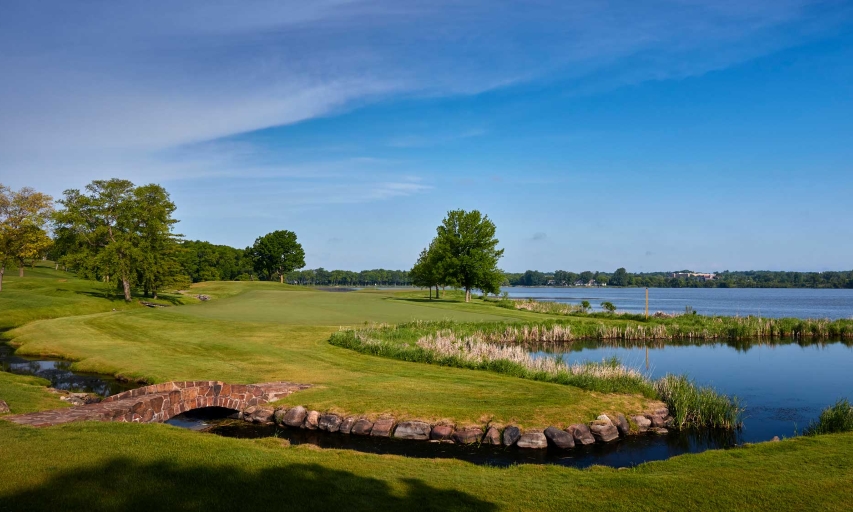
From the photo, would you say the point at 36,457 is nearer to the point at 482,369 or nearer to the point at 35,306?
the point at 482,369

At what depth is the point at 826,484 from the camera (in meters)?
9.14

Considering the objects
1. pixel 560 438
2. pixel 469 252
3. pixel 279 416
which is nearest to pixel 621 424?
pixel 560 438

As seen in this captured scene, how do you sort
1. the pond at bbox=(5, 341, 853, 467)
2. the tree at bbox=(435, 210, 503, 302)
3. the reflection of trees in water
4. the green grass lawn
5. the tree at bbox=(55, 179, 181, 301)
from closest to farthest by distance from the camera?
the green grass lawn, the pond at bbox=(5, 341, 853, 467), the reflection of trees in water, the tree at bbox=(55, 179, 181, 301), the tree at bbox=(435, 210, 503, 302)

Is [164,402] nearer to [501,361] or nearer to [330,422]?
[330,422]

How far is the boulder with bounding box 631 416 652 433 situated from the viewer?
1650cm

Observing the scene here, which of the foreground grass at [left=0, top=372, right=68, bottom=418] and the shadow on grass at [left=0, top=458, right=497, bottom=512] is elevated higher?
the shadow on grass at [left=0, top=458, right=497, bottom=512]

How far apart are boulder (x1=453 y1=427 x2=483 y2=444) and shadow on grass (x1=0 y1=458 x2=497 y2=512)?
574cm

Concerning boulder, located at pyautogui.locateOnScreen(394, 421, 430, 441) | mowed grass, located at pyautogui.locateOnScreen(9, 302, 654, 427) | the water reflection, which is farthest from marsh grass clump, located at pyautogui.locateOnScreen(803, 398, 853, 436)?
the water reflection

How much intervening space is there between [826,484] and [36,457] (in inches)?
517

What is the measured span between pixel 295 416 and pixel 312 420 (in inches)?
24.2

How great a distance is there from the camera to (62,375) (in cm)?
2342

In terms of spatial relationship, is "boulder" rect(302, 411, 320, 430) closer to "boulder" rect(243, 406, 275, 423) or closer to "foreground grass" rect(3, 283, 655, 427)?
"foreground grass" rect(3, 283, 655, 427)

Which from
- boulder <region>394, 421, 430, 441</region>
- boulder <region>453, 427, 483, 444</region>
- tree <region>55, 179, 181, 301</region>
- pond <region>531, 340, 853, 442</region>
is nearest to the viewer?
boulder <region>453, 427, 483, 444</region>

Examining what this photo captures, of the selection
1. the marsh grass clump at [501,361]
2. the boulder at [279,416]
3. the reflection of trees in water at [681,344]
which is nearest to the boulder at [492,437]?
the marsh grass clump at [501,361]
